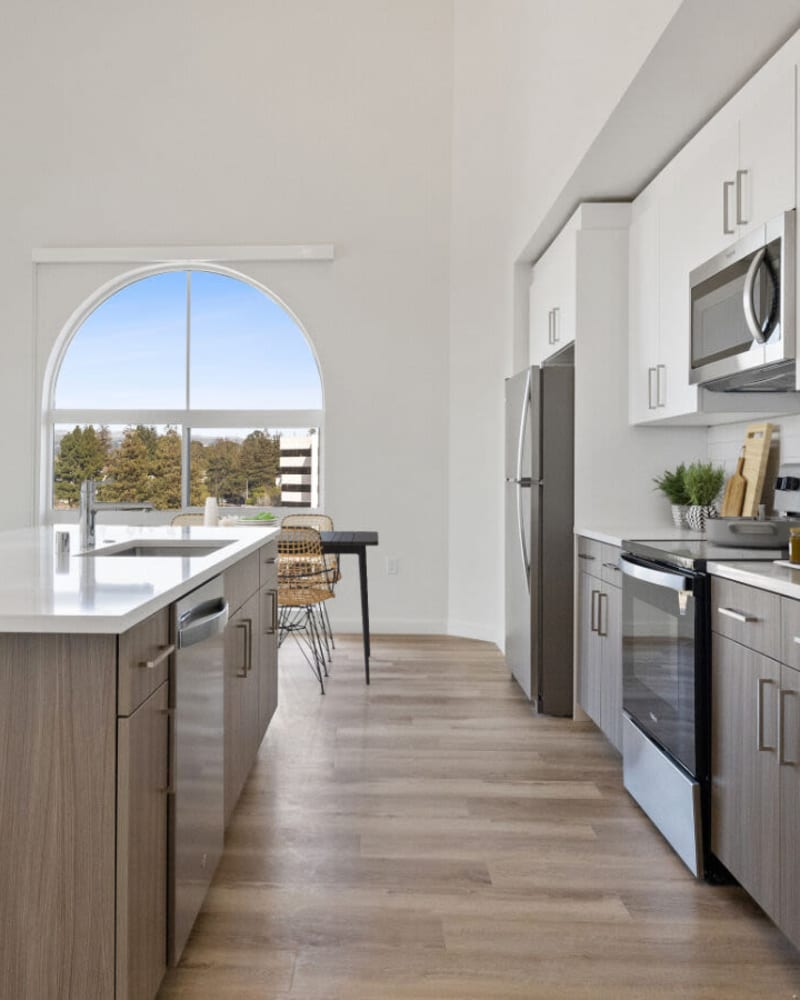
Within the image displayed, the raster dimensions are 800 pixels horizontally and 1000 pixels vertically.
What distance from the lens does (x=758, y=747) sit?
6.09 ft

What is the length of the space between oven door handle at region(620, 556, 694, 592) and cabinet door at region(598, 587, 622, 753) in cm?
31

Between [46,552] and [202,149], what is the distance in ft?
14.3

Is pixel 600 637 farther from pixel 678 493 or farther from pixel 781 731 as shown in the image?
pixel 781 731

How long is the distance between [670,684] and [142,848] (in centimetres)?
158

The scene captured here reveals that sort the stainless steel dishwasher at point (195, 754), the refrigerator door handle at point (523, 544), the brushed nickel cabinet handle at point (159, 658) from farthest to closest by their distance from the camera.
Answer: the refrigerator door handle at point (523, 544), the stainless steel dishwasher at point (195, 754), the brushed nickel cabinet handle at point (159, 658)

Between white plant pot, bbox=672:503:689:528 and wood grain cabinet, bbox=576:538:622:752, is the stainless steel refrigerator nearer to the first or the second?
wood grain cabinet, bbox=576:538:622:752

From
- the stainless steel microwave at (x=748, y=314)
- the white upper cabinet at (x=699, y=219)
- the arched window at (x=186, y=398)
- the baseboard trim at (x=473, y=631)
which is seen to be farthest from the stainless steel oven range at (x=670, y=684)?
the arched window at (x=186, y=398)

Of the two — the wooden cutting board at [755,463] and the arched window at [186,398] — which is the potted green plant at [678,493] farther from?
the arched window at [186,398]

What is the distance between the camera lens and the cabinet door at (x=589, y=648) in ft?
11.0

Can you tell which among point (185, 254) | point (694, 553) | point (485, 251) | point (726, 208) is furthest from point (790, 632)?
point (185, 254)

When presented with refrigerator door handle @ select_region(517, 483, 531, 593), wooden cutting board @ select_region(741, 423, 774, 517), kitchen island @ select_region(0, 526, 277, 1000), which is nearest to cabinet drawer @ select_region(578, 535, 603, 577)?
refrigerator door handle @ select_region(517, 483, 531, 593)

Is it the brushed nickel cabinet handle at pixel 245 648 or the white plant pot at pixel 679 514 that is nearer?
the brushed nickel cabinet handle at pixel 245 648

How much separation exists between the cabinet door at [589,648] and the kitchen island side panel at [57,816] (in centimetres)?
236

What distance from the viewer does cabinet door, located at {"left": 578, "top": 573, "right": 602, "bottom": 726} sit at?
3.34 m
